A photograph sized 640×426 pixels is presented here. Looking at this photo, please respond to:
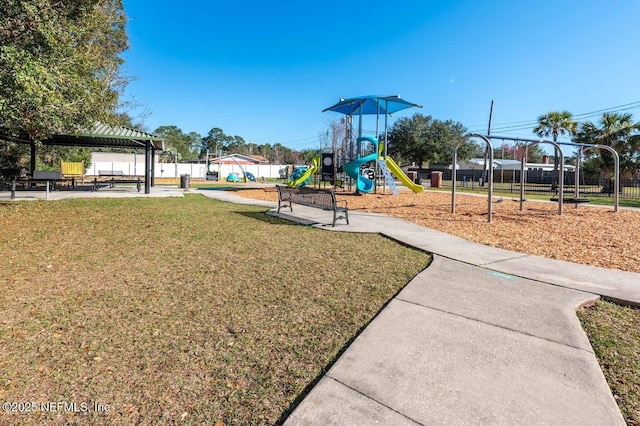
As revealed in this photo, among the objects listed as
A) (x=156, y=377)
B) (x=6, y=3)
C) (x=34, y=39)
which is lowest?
(x=156, y=377)

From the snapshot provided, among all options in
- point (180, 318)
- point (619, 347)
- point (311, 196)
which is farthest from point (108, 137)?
point (619, 347)

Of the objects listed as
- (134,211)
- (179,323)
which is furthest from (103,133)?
(179,323)

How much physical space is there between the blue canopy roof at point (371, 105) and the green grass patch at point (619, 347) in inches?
616

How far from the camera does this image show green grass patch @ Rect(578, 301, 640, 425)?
2.34m

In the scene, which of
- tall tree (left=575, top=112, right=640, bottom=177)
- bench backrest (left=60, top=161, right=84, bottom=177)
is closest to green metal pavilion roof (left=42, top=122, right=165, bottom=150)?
bench backrest (left=60, top=161, right=84, bottom=177)

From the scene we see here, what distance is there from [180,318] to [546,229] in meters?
8.60

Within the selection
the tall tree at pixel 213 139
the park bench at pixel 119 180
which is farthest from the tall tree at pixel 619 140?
the tall tree at pixel 213 139

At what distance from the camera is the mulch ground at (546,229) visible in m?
6.25

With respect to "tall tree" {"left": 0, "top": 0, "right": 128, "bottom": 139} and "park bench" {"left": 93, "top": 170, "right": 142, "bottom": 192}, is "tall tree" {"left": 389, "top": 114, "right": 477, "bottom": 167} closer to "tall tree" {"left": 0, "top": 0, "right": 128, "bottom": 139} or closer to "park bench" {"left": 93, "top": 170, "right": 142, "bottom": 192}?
"park bench" {"left": 93, "top": 170, "right": 142, "bottom": 192}

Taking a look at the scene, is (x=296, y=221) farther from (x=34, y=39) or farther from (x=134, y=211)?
(x=34, y=39)

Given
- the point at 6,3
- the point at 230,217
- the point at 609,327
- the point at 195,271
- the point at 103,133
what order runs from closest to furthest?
the point at 609,327
the point at 195,271
the point at 6,3
the point at 230,217
the point at 103,133

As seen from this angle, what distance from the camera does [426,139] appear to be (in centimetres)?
5272

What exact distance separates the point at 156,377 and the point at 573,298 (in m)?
4.25

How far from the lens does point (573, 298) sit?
402 cm
